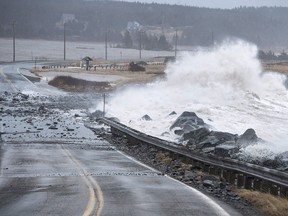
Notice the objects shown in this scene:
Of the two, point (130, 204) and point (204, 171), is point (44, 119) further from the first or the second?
point (130, 204)

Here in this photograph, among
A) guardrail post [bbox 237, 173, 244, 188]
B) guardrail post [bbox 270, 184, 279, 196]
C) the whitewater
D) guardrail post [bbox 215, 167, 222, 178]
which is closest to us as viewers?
guardrail post [bbox 270, 184, 279, 196]

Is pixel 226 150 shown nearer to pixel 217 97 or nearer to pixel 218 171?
pixel 218 171

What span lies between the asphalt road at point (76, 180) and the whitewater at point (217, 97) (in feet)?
18.4

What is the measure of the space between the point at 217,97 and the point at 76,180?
3956cm

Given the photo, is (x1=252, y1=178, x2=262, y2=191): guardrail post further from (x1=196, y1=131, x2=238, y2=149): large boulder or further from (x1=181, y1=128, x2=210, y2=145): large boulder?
(x1=181, y1=128, x2=210, y2=145): large boulder

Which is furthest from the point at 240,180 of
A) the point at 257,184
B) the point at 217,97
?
the point at 217,97

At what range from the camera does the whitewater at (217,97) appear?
1485 inches

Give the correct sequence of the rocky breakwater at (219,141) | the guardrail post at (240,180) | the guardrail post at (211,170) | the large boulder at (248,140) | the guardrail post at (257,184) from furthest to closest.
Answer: the large boulder at (248,140) < the rocky breakwater at (219,141) < the guardrail post at (211,170) < the guardrail post at (240,180) < the guardrail post at (257,184)

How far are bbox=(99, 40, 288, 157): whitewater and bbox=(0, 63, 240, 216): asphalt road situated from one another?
18.4ft

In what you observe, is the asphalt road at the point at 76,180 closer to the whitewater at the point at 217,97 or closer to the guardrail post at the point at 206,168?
the guardrail post at the point at 206,168

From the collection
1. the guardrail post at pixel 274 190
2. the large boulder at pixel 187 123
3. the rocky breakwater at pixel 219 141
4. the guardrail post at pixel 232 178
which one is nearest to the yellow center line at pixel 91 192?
the guardrail post at pixel 232 178

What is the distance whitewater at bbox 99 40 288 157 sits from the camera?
37719 mm

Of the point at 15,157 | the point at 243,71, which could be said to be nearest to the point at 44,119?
the point at 15,157

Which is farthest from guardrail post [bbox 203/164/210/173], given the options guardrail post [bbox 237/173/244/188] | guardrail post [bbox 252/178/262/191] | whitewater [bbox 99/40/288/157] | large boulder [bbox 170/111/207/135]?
large boulder [bbox 170/111/207/135]
